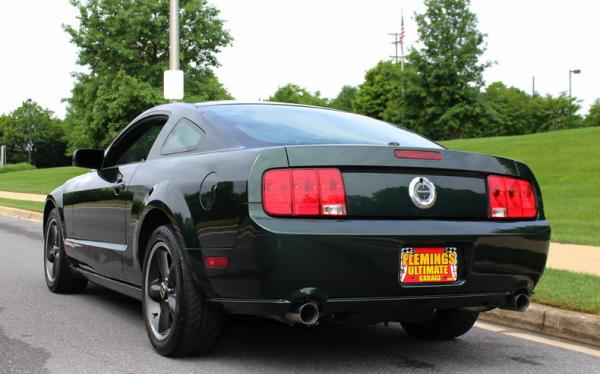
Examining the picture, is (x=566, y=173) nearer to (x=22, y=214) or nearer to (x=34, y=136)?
(x=22, y=214)

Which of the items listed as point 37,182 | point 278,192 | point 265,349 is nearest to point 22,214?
point 265,349

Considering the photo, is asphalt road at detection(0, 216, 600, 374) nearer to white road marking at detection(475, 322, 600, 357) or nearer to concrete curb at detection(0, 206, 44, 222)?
white road marking at detection(475, 322, 600, 357)

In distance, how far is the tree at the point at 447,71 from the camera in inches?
2146

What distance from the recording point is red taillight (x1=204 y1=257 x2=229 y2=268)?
3830mm

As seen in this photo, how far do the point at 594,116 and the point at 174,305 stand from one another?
77.1 metres

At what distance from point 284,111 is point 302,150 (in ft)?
4.03

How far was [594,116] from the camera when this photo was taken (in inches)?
2955

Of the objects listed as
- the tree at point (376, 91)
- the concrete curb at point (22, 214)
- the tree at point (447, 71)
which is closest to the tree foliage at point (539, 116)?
the tree at point (447, 71)

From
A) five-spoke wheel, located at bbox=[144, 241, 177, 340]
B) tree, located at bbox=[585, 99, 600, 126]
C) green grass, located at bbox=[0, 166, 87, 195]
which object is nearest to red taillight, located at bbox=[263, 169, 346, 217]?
five-spoke wheel, located at bbox=[144, 241, 177, 340]

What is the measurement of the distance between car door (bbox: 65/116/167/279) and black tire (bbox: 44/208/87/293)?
14.9 inches

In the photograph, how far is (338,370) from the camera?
13.6ft

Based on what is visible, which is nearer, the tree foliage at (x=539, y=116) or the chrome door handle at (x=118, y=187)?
the chrome door handle at (x=118, y=187)

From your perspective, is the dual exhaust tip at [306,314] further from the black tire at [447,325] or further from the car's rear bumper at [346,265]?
the black tire at [447,325]

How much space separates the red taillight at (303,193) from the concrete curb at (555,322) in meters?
2.37
